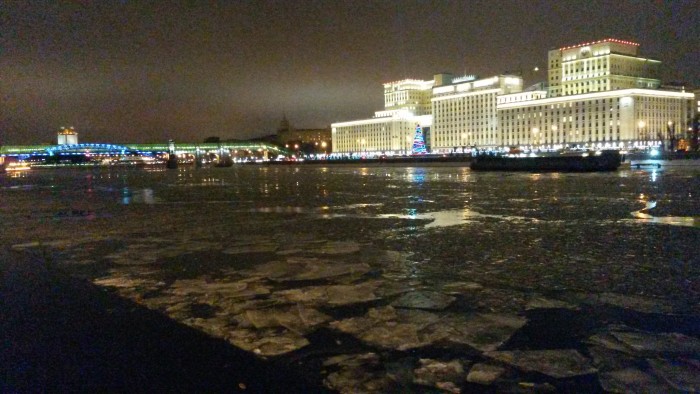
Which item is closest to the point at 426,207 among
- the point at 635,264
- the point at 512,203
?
the point at 512,203

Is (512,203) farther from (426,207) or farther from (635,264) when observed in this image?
(635,264)

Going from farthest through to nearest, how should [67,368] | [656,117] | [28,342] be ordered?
1. [656,117]
2. [28,342]
3. [67,368]

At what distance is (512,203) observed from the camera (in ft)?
54.1

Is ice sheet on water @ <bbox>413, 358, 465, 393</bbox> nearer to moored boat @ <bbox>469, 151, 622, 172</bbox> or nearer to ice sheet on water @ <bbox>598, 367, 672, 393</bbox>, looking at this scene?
ice sheet on water @ <bbox>598, 367, 672, 393</bbox>

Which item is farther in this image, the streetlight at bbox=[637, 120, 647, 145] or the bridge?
the bridge

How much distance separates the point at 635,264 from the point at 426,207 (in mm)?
8640

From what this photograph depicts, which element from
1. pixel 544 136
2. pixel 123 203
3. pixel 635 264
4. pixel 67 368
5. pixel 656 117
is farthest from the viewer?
pixel 544 136

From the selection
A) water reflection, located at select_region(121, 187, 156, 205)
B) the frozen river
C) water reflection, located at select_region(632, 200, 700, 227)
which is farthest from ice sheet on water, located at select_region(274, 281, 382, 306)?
water reflection, located at select_region(121, 187, 156, 205)

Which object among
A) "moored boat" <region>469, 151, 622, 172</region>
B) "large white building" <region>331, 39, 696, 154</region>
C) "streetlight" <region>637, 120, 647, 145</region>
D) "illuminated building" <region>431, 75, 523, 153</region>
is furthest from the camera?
"illuminated building" <region>431, 75, 523, 153</region>

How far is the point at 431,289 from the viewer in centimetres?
636

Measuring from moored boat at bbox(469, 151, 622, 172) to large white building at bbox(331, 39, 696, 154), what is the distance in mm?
70033

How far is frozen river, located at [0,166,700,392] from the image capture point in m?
4.16

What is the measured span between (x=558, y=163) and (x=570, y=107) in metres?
91.0

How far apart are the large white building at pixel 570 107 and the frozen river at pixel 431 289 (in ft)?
342
